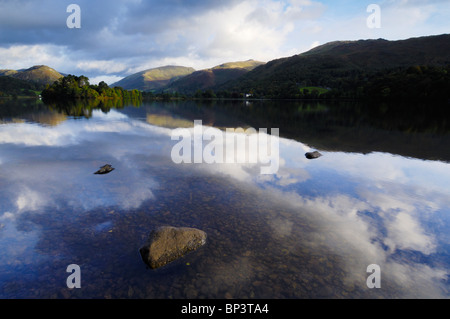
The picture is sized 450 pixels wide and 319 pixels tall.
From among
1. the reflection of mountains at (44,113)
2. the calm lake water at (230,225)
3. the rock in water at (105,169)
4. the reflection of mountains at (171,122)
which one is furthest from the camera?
the reflection of mountains at (44,113)

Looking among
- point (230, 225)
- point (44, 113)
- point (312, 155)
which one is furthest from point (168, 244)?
point (44, 113)

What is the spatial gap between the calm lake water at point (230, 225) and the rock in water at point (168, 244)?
35 centimetres

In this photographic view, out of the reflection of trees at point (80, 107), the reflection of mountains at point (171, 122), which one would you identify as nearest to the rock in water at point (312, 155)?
the reflection of mountains at point (171, 122)

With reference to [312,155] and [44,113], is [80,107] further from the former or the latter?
[312,155]

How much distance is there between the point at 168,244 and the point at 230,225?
3.66m

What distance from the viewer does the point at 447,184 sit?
20.0m

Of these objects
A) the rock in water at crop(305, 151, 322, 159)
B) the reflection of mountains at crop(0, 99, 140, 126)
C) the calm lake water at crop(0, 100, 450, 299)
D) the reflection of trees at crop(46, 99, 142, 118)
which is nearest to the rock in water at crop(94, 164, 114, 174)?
the calm lake water at crop(0, 100, 450, 299)

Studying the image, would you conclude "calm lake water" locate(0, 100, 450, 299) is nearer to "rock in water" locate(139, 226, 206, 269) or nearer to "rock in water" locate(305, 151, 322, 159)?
"rock in water" locate(139, 226, 206, 269)

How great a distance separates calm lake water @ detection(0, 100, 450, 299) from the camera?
9.17 metres

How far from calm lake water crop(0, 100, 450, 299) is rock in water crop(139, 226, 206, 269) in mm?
347

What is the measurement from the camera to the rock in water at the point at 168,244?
10188mm

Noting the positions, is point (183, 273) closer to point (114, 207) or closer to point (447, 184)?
point (114, 207)

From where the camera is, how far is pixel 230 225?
13.1 m

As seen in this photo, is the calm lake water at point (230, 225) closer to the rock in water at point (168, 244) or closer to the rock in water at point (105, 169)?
the rock in water at point (168, 244)
